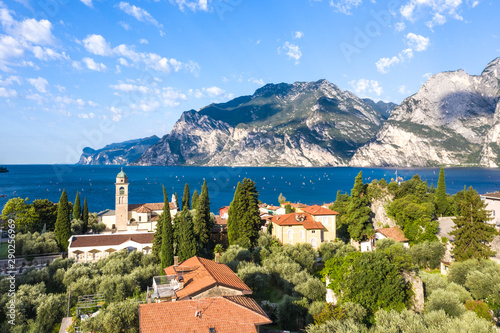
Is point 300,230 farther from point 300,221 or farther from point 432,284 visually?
point 432,284

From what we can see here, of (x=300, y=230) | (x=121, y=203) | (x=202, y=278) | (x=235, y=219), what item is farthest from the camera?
(x=121, y=203)

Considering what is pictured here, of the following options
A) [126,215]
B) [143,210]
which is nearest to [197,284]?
[143,210]

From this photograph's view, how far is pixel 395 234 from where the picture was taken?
38.3 m

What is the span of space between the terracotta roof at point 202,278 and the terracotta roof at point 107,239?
66.5 feet

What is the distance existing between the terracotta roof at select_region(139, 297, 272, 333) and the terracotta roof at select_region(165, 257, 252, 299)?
1434mm

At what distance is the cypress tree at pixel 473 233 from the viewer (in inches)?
1144

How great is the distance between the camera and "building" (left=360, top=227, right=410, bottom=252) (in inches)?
1462

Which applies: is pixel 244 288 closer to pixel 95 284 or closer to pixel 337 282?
pixel 337 282

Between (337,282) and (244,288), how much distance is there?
302 inches

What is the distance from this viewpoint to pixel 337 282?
2111 centimetres

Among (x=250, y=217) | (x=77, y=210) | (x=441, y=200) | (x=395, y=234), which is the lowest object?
(x=395, y=234)

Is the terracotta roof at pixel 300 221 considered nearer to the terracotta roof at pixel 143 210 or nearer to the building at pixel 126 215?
the building at pixel 126 215

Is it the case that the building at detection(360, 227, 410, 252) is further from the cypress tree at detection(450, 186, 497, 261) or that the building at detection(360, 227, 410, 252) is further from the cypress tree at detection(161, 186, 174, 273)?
the cypress tree at detection(161, 186, 174, 273)

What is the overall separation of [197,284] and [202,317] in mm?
3265
